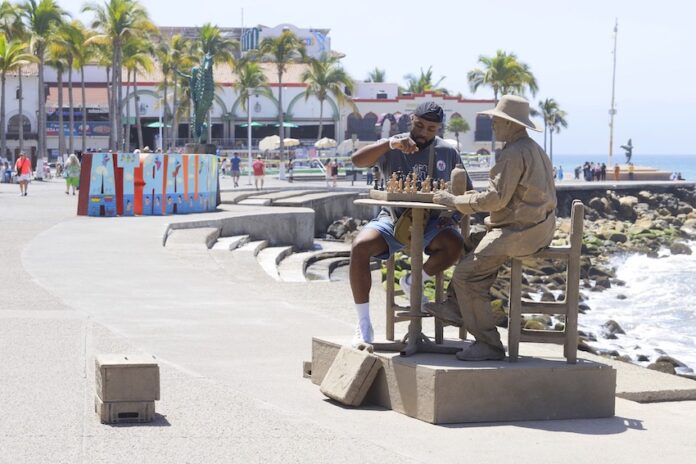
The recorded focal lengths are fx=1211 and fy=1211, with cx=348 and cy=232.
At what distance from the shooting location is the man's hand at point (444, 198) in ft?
24.8

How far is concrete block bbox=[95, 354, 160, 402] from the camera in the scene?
22.3ft

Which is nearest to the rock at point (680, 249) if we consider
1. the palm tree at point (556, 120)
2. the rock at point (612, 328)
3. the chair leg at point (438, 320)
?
the rock at point (612, 328)

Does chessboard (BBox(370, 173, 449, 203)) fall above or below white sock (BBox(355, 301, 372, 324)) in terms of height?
above

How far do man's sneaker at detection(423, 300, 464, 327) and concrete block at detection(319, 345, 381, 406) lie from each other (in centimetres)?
48

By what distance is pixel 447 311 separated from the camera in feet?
25.7

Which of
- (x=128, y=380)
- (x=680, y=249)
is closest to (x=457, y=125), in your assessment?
(x=680, y=249)

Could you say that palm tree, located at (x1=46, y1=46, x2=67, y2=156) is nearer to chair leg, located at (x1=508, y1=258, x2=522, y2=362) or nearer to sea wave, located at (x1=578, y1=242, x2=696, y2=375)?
sea wave, located at (x1=578, y1=242, x2=696, y2=375)

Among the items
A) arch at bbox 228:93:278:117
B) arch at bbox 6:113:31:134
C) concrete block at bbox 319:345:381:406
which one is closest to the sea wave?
concrete block at bbox 319:345:381:406

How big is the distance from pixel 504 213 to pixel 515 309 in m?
0.60

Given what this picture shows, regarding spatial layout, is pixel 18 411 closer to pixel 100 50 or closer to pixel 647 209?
pixel 647 209

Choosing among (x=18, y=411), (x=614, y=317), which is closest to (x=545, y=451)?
(x=18, y=411)

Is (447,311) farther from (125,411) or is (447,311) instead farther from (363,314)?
(125,411)

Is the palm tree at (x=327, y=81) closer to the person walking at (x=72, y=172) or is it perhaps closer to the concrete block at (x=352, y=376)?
the person walking at (x=72, y=172)

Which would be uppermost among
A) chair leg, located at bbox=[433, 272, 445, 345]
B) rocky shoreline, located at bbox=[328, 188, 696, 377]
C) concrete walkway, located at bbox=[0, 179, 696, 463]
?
chair leg, located at bbox=[433, 272, 445, 345]
